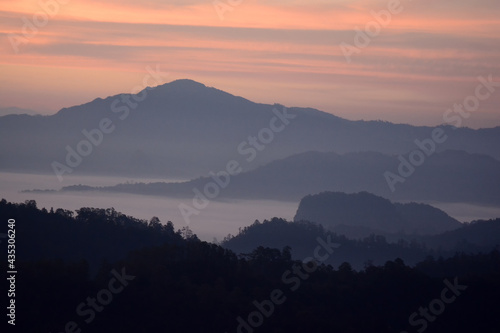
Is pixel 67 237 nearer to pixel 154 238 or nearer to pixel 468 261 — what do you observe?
pixel 154 238

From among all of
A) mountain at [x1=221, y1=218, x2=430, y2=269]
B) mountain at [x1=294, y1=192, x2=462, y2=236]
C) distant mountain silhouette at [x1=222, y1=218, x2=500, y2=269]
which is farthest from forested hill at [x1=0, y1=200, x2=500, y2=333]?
mountain at [x1=294, y1=192, x2=462, y2=236]

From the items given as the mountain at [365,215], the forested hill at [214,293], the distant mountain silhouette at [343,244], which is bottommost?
the forested hill at [214,293]

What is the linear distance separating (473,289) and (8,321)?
19.3 meters

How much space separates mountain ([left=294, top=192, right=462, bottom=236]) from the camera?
432ft

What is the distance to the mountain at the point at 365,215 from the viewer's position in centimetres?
13175

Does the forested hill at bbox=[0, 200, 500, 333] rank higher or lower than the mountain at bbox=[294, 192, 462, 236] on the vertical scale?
lower

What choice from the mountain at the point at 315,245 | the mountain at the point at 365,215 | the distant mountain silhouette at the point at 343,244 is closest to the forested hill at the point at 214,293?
the distant mountain silhouette at the point at 343,244

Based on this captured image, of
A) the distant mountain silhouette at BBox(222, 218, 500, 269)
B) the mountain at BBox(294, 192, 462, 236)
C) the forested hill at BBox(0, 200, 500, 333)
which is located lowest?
the forested hill at BBox(0, 200, 500, 333)

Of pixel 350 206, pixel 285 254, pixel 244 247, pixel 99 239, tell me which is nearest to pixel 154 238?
pixel 99 239

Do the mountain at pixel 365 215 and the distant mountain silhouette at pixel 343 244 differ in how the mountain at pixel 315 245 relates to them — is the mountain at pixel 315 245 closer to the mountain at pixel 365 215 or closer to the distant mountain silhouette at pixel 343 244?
the distant mountain silhouette at pixel 343 244

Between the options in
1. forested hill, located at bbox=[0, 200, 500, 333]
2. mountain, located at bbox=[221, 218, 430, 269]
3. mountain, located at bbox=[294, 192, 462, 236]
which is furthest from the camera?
mountain, located at bbox=[294, 192, 462, 236]

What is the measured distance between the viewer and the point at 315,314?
24.9 meters

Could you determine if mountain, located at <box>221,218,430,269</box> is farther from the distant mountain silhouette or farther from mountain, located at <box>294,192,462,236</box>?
mountain, located at <box>294,192,462,236</box>

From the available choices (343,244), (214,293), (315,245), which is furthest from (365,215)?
(214,293)
